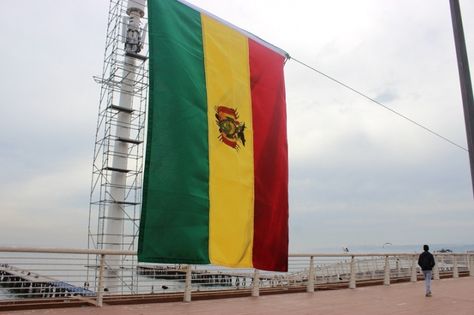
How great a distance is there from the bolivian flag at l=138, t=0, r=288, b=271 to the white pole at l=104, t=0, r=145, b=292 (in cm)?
2304

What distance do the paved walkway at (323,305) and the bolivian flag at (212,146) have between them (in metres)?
2.93

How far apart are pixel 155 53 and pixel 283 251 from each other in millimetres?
2647

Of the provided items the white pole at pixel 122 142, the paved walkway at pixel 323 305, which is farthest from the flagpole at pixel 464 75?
the white pole at pixel 122 142

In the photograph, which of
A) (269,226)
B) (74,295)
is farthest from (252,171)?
(74,295)

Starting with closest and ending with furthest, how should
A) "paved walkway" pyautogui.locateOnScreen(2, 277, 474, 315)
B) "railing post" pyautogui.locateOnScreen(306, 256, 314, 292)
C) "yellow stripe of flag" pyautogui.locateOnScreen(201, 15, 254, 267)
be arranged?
"yellow stripe of flag" pyautogui.locateOnScreen(201, 15, 254, 267), "paved walkway" pyautogui.locateOnScreen(2, 277, 474, 315), "railing post" pyautogui.locateOnScreen(306, 256, 314, 292)

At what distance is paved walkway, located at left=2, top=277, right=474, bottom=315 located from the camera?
7121 millimetres

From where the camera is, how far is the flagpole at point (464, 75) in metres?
4.89

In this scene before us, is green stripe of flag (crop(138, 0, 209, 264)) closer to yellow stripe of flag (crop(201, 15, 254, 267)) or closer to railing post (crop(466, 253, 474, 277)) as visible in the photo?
yellow stripe of flag (crop(201, 15, 254, 267))

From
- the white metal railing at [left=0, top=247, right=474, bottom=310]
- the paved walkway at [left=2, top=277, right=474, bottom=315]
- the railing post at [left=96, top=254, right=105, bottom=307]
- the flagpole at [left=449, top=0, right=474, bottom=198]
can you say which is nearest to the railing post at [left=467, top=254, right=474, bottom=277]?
the white metal railing at [left=0, top=247, right=474, bottom=310]

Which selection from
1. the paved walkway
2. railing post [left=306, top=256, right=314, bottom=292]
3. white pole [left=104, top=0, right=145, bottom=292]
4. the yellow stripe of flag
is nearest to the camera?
the yellow stripe of flag

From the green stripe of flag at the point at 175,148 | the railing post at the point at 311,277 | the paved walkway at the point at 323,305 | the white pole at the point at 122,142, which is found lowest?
the paved walkway at the point at 323,305

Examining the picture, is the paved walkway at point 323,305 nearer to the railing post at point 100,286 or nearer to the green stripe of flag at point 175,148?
the railing post at point 100,286

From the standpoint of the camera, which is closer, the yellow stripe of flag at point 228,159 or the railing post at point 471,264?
the yellow stripe of flag at point 228,159

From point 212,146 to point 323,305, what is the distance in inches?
214
